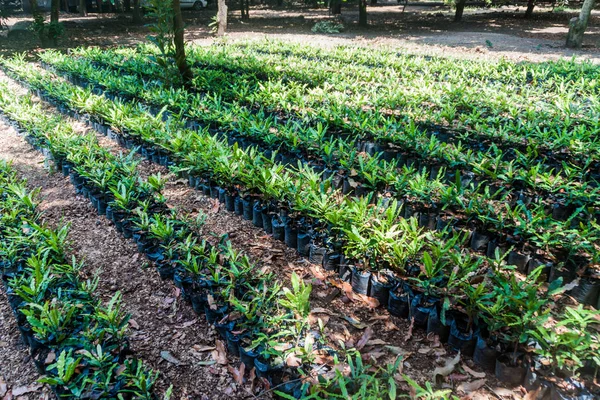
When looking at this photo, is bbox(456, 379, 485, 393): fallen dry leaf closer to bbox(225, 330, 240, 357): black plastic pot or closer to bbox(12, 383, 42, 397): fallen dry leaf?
bbox(225, 330, 240, 357): black plastic pot

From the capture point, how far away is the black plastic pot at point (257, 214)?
4.14m

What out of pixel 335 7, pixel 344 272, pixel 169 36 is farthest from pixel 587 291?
pixel 335 7

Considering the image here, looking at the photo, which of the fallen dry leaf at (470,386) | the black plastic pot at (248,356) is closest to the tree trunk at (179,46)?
the black plastic pot at (248,356)

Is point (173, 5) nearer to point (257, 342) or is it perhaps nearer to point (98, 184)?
point (98, 184)

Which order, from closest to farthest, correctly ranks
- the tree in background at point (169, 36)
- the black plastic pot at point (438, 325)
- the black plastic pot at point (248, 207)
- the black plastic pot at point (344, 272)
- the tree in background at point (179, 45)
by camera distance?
the black plastic pot at point (438, 325) → the black plastic pot at point (344, 272) → the black plastic pot at point (248, 207) → the tree in background at point (169, 36) → the tree in background at point (179, 45)

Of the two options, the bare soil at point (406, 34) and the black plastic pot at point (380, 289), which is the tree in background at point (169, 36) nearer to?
the black plastic pot at point (380, 289)

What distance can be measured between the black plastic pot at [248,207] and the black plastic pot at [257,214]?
2.9 inches

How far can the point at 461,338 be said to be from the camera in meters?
2.71

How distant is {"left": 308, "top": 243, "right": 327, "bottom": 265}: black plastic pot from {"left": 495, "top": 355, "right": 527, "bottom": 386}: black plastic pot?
1472 mm

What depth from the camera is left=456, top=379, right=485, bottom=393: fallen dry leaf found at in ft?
8.27

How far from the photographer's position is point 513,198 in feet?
14.1

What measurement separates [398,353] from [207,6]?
101 ft

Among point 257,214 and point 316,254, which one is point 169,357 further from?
point 257,214

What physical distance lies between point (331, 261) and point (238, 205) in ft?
4.28
